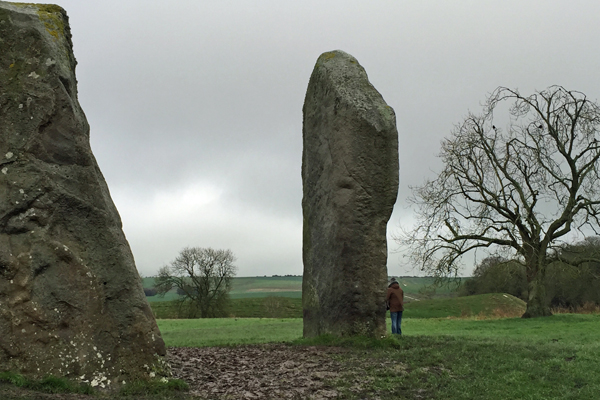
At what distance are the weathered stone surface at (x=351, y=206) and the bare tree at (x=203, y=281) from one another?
3416 cm

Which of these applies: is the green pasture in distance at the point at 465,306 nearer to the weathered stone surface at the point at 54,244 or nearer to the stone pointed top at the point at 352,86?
the stone pointed top at the point at 352,86

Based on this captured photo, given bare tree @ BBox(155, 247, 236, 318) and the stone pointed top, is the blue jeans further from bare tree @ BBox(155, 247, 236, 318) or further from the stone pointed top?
bare tree @ BBox(155, 247, 236, 318)

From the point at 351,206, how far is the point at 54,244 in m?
7.23

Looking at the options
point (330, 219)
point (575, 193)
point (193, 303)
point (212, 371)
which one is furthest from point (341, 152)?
point (193, 303)

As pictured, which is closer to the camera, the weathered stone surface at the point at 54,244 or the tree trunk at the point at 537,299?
the weathered stone surface at the point at 54,244

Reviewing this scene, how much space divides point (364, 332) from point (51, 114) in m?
Answer: 8.45

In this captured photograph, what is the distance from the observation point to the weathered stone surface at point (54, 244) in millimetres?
7891

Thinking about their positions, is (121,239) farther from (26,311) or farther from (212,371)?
(212,371)

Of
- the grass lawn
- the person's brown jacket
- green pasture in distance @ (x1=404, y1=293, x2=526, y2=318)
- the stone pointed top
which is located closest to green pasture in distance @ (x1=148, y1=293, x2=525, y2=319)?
green pasture in distance @ (x1=404, y1=293, x2=526, y2=318)

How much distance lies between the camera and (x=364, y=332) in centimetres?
1335

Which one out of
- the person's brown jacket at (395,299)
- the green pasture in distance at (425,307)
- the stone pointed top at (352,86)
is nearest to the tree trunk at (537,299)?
the green pasture in distance at (425,307)

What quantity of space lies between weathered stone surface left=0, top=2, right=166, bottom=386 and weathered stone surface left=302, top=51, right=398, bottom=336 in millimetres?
5979

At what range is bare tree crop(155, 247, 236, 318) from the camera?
47.7 m

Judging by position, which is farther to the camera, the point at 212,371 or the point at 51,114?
the point at 212,371
